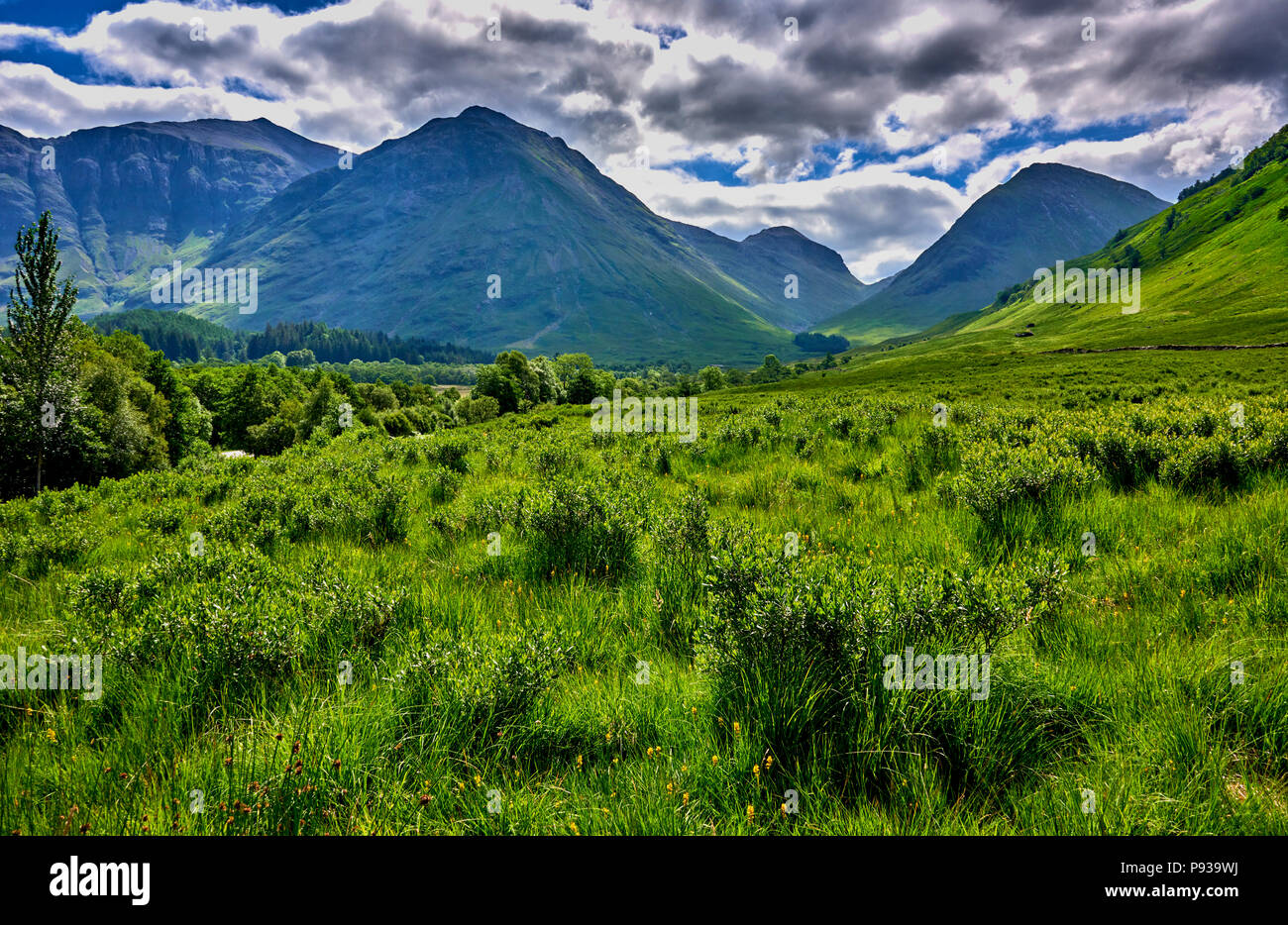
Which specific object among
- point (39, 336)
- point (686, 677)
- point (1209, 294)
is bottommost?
point (686, 677)

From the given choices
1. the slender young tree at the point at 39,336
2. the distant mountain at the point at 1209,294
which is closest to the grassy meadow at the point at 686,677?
the slender young tree at the point at 39,336

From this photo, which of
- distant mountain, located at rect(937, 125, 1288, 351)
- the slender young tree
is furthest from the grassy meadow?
distant mountain, located at rect(937, 125, 1288, 351)

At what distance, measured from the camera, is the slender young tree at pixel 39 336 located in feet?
107

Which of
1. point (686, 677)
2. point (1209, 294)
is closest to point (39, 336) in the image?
point (686, 677)

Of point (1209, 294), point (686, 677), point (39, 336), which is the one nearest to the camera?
point (686, 677)

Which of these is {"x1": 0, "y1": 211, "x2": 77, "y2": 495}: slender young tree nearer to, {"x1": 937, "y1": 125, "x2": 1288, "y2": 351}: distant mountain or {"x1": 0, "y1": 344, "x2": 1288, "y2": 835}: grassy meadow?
{"x1": 0, "y1": 344, "x2": 1288, "y2": 835}: grassy meadow

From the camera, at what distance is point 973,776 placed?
2.67 meters

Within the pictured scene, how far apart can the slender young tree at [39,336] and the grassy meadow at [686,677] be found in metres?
42.2

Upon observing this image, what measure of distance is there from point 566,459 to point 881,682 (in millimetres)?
9369

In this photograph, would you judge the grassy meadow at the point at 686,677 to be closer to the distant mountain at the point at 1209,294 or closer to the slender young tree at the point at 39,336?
the slender young tree at the point at 39,336

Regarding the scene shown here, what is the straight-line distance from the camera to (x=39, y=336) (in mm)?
34438

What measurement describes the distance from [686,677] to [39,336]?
5193cm

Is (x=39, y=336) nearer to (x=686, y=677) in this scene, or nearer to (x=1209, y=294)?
(x=686, y=677)
